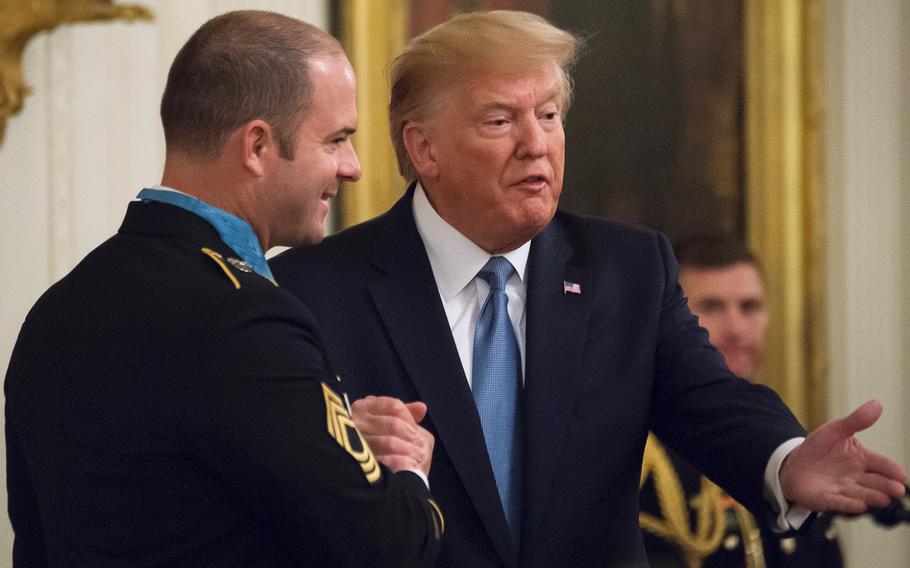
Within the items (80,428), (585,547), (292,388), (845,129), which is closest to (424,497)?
(292,388)

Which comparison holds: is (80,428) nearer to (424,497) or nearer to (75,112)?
(424,497)

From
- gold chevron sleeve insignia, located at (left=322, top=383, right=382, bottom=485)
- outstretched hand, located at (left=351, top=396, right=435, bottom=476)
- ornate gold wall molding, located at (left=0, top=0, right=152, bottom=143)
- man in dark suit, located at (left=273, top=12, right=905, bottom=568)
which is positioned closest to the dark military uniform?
man in dark suit, located at (left=273, top=12, right=905, bottom=568)

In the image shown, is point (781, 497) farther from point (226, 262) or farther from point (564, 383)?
point (226, 262)

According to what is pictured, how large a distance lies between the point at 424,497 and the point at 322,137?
54 cm

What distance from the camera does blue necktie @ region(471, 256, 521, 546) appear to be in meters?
2.31

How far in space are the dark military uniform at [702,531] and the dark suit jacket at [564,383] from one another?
1.15 m

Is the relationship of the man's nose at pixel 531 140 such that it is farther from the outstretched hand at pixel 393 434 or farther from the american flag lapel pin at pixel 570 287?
the outstretched hand at pixel 393 434

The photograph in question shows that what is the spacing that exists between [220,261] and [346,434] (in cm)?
29

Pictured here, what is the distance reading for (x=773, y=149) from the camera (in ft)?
15.9

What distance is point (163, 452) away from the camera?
5.42 feet

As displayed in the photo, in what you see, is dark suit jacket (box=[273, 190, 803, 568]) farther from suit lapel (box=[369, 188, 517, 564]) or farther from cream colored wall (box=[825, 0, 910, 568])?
cream colored wall (box=[825, 0, 910, 568])

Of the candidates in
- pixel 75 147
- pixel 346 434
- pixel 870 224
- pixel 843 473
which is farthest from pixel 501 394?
pixel 870 224

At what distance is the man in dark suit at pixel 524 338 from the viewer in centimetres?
226

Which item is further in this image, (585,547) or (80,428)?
(585,547)
